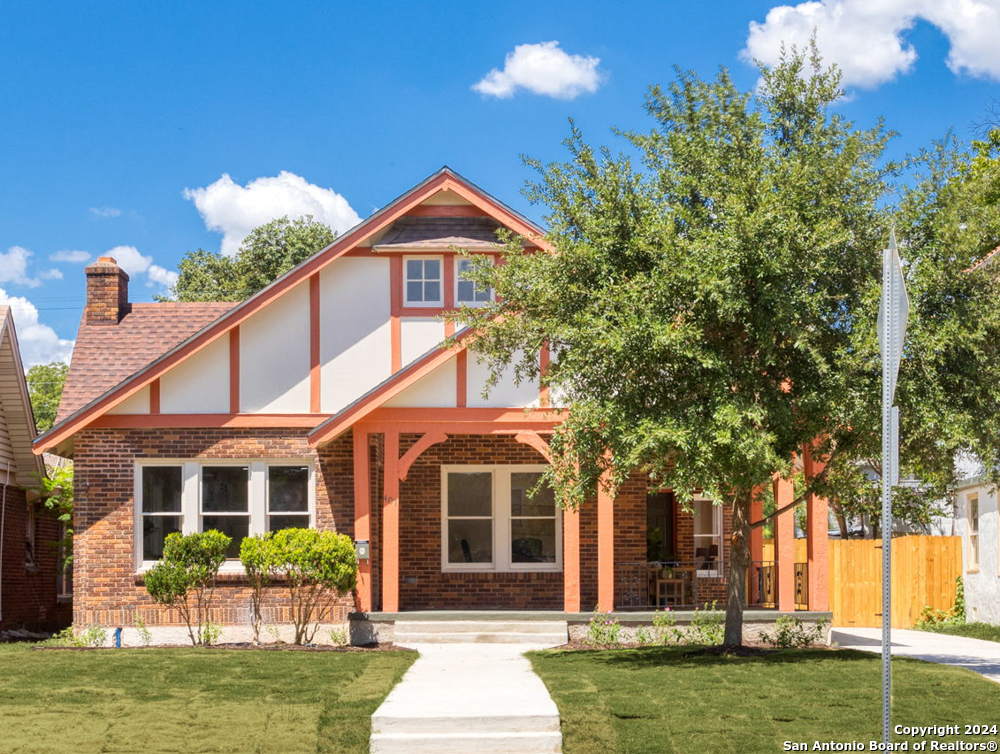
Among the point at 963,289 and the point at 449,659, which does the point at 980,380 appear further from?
the point at 449,659

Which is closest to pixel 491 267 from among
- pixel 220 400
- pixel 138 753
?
pixel 220 400

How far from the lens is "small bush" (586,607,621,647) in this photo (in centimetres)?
1783

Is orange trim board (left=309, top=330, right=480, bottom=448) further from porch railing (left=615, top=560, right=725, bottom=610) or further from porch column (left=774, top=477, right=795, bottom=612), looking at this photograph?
porch column (left=774, top=477, right=795, bottom=612)

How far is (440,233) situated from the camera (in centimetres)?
2064

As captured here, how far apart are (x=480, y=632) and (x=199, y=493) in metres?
5.10

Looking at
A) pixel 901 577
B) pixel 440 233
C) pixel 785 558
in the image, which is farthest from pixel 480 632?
pixel 901 577

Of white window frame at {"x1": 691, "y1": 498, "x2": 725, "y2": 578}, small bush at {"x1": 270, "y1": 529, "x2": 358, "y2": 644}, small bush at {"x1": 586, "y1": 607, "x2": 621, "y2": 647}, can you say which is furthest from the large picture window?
small bush at {"x1": 270, "y1": 529, "x2": 358, "y2": 644}

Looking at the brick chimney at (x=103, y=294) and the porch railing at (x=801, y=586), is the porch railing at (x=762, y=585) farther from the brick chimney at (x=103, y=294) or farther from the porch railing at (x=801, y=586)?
the brick chimney at (x=103, y=294)

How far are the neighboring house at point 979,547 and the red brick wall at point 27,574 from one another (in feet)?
57.3

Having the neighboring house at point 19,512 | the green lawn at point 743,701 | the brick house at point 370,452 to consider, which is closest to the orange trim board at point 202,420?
the brick house at point 370,452

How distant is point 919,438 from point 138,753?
30.5 feet

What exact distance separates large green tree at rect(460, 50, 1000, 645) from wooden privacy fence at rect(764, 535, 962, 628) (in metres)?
11.1

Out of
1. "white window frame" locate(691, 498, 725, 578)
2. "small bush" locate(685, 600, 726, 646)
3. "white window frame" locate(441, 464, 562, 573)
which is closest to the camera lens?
"small bush" locate(685, 600, 726, 646)

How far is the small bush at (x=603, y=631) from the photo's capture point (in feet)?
58.5
